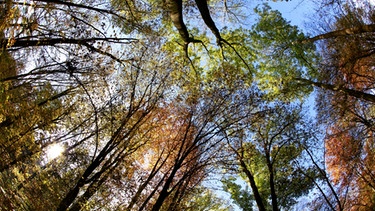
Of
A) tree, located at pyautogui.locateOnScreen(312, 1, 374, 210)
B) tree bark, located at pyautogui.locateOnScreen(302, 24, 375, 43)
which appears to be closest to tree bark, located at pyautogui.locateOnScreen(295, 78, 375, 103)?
tree, located at pyautogui.locateOnScreen(312, 1, 374, 210)

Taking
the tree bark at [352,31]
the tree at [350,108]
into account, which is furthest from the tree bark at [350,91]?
the tree bark at [352,31]

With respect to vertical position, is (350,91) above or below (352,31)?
above

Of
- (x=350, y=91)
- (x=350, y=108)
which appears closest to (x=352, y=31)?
(x=350, y=91)

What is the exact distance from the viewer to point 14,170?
18.1 feet

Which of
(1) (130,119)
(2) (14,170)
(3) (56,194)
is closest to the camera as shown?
(2) (14,170)

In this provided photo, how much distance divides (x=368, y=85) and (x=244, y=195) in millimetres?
7710

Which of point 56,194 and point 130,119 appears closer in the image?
point 56,194

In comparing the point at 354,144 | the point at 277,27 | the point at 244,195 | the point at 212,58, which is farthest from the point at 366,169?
the point at 212,58

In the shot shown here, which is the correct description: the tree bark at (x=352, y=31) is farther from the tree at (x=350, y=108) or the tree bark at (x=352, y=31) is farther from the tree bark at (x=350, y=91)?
the tree bark at (x=350, y=91)

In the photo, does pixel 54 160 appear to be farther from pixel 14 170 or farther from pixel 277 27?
pixel 277 27

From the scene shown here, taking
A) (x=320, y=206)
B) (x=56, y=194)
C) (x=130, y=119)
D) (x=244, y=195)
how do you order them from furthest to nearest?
(x=244, y=195), (x=320, y=206), (x=130, y=119), (x=56, y=194)

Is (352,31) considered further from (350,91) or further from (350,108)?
(350,108)

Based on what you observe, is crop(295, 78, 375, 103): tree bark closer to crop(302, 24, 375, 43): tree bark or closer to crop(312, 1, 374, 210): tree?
A: crop(312, 1, 374, 210): tree

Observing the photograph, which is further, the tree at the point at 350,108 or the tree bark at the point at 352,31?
the tree at the point at 350,108
